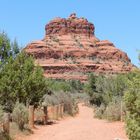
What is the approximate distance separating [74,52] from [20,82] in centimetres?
13558

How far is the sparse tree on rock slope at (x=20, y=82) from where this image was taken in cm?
2714

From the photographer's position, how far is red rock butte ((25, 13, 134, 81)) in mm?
151000

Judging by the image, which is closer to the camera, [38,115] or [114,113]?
[38,115]

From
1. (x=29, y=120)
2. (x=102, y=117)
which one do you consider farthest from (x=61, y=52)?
(x=29, y=120)

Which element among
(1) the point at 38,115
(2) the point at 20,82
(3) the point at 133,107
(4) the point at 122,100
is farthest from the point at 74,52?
(3) the point at 133,107

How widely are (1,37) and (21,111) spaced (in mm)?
7329

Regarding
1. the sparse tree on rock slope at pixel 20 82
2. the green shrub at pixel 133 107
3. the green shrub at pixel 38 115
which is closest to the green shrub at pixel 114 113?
the green shrub at pixel 38 115

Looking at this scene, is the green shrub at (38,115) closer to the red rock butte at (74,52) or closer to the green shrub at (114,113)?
the green shrub at (114,113)

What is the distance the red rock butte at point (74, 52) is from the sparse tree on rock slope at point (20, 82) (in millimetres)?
111221

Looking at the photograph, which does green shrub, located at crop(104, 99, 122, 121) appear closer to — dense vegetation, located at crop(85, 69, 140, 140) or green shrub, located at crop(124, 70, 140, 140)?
dense vegetation, located at crop(85, 69, 140, 140)

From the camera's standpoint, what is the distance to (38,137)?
68.4ft

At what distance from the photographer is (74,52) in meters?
163

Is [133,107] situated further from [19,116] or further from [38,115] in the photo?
[38,115]

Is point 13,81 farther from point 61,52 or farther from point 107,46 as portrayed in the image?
point 107,46
